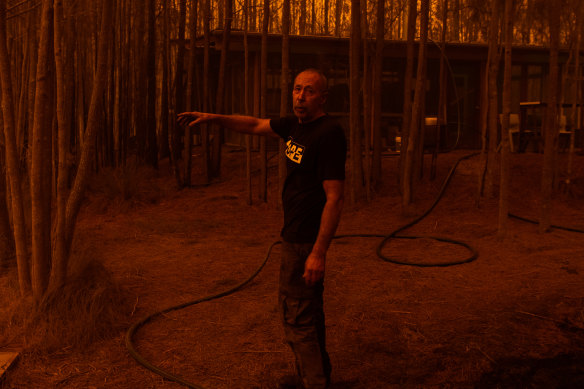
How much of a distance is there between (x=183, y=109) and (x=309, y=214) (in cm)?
781

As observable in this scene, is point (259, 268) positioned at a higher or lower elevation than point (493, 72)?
lower

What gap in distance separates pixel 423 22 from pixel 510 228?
7.72 ft

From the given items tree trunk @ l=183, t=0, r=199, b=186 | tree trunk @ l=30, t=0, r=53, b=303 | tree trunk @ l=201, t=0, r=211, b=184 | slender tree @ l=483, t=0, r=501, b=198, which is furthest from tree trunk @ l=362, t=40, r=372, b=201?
tree trunk @ l=30, t=0, r=53, b=303

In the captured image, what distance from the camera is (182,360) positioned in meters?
3.00

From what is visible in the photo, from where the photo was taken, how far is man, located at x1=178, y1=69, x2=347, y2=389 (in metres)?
2.31

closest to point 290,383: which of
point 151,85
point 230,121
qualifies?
point 230,121

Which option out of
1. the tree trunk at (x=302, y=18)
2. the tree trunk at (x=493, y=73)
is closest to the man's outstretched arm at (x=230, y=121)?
the tree trunk at (x=493, y=73)

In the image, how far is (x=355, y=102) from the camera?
22.3 feet

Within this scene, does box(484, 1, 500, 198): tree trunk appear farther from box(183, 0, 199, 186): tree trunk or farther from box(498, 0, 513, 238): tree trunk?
box(183, 0, 199, 186): tree trunk

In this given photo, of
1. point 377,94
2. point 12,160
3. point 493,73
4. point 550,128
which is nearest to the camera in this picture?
point 12,160

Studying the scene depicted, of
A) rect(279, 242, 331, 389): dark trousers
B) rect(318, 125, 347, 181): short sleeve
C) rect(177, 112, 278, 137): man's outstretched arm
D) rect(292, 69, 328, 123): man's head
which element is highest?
rect(292, 69, 328, 123): man's head

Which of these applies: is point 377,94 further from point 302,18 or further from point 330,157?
point 302,18

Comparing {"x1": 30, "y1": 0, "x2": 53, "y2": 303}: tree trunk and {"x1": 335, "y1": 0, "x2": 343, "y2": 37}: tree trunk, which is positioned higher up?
{"x1": 335, "y1": 0, "x2": 343, "y2": 37}: tree trunk

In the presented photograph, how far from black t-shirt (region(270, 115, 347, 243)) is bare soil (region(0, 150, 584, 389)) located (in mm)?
818
